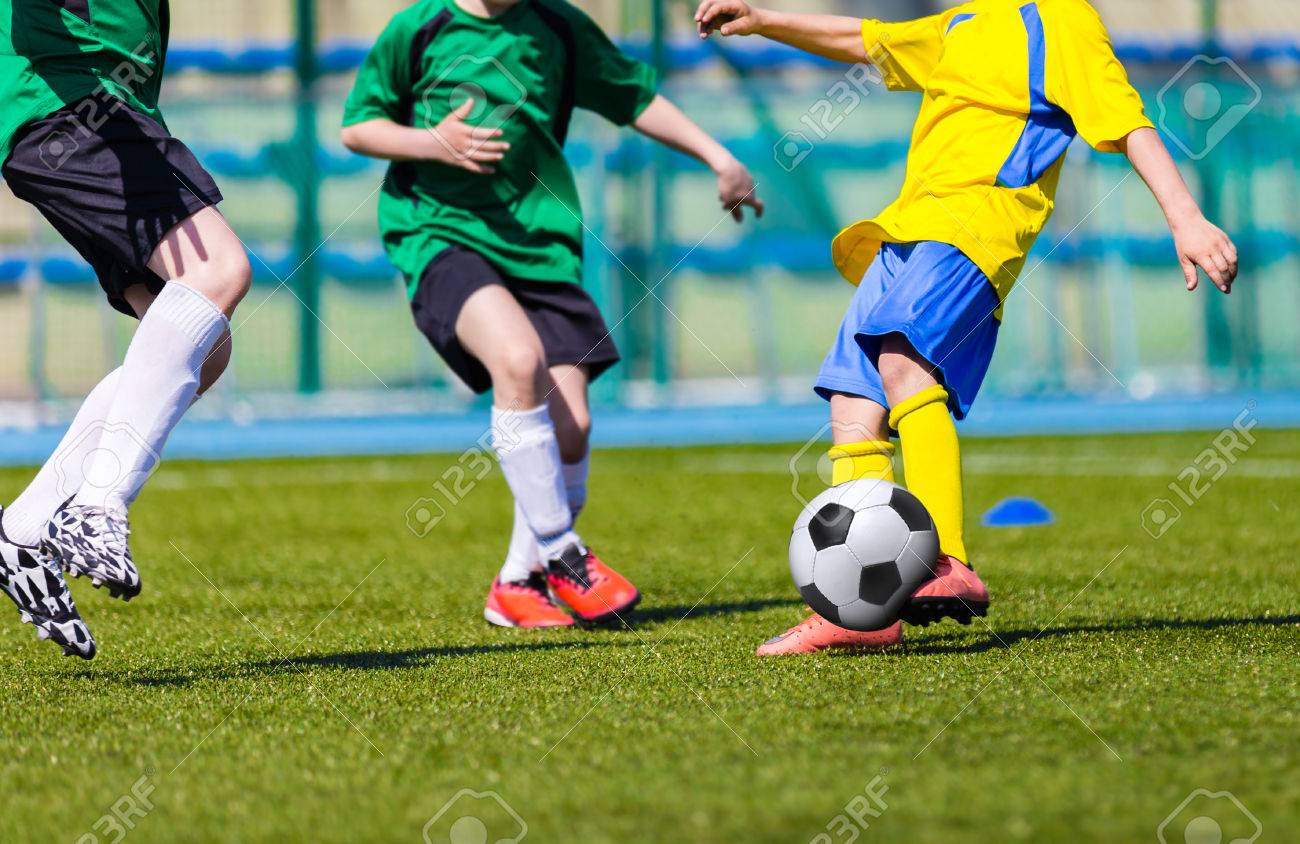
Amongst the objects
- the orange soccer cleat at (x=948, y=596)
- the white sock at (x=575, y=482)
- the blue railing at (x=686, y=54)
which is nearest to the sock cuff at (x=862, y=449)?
the orange soccer cleat at (x=948, y=596)

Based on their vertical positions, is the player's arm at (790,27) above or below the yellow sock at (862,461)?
above

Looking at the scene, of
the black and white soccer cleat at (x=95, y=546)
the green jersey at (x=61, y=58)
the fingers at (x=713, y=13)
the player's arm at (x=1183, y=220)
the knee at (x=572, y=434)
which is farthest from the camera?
the knee at (x=572, y=434)

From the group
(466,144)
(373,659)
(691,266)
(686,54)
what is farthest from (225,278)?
(686,54)

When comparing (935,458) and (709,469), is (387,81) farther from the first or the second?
(709,469)

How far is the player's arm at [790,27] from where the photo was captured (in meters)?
3.73

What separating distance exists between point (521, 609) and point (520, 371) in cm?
56

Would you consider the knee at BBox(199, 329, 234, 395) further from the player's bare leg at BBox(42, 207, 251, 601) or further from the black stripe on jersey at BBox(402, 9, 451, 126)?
the black stripe on jersey at BBox(402, 9, 451, 126)

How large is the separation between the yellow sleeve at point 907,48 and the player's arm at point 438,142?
0.85 meters

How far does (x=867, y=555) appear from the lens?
10.8 ft

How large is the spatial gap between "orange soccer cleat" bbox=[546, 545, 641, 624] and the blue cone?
233cm

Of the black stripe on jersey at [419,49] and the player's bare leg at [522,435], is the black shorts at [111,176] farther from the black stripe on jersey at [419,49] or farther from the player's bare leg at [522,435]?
the black stripe on jersey at [419,49]

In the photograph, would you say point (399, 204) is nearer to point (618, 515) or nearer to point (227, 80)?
point (618, 515)

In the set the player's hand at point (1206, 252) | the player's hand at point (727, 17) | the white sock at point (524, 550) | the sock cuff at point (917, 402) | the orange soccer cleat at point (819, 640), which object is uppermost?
the player's hand at point (727, 17)

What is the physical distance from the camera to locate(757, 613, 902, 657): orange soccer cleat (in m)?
3.37
